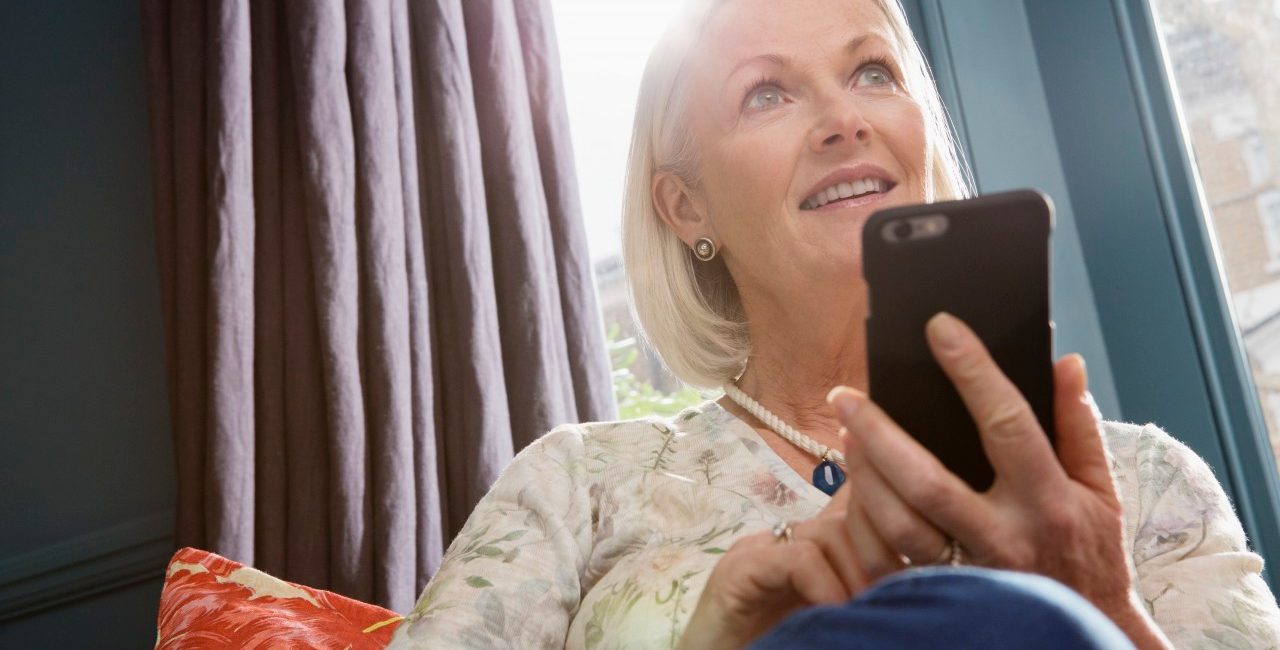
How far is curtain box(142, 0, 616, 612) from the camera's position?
1609mm

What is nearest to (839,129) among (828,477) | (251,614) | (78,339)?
(828,477)

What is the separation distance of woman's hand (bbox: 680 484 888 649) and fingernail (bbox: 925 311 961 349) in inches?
4.3

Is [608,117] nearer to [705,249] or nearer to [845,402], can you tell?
[705,249]

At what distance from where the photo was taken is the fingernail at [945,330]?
0.55 m

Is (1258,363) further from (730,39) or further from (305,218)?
(305,218)

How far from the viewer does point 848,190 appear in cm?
112

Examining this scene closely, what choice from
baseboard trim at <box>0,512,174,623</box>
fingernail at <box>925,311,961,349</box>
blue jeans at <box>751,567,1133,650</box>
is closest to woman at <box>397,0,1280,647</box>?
fingernail at <box>925,311,961,349</box>

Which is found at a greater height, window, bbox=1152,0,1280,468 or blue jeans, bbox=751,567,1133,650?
window, bbox=1152,0,1280,468

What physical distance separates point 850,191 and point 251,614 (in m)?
0.71

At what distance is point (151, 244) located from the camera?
1.97 metres

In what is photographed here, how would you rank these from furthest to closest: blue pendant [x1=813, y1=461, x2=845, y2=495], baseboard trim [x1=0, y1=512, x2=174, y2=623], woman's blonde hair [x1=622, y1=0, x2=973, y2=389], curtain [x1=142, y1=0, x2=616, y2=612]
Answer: baseboard trim [x1=0, y1=512, x2=174, y2=623] → curtain [x1=142, y1=0, x2=616, y2=612] → woman's blonde hair [x1=622, y1=0, x2=973, y2=389] → blue pendant [x1=813, y1=461, x2=845, y2=495]

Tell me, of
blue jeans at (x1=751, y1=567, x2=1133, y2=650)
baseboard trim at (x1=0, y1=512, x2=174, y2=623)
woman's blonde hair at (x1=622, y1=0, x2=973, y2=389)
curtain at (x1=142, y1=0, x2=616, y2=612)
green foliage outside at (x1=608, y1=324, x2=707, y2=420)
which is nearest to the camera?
blue jeans at (x1=751, y1=567, x2=1133, y2=650)

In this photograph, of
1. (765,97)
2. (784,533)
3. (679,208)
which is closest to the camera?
(784,533)

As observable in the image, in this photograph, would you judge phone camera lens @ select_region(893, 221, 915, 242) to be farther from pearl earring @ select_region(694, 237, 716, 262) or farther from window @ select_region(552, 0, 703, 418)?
window @ select_region(552, 0, 703, 418)
